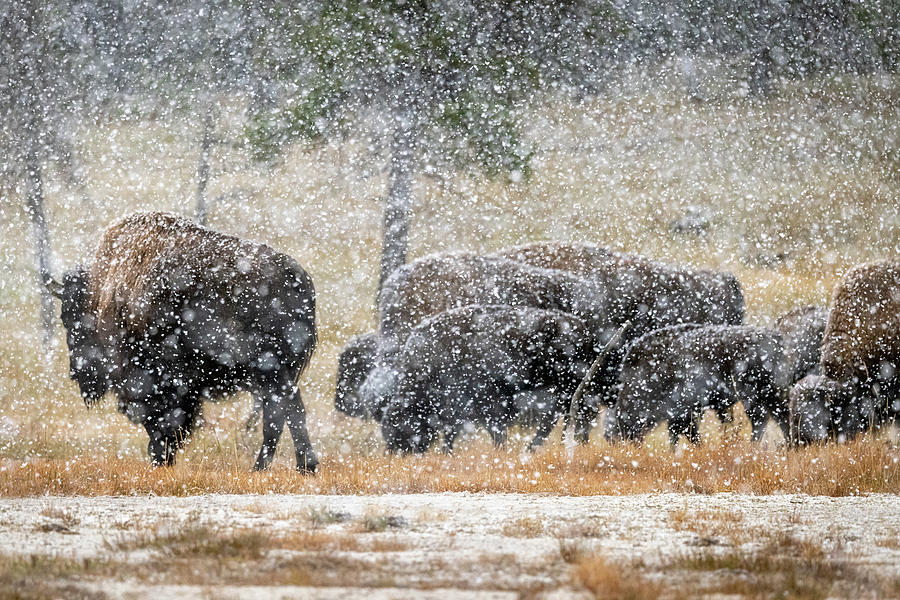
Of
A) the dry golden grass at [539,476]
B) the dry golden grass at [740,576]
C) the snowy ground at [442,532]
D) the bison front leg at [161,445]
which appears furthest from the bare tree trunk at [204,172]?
the dry golden grass at [740,576]

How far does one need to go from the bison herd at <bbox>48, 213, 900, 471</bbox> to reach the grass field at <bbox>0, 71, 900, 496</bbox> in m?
0.53

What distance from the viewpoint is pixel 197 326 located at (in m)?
8.66

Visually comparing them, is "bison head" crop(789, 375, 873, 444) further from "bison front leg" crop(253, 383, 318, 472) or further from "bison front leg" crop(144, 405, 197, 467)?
"bison front leg" crop(144, 405, 197, 467)

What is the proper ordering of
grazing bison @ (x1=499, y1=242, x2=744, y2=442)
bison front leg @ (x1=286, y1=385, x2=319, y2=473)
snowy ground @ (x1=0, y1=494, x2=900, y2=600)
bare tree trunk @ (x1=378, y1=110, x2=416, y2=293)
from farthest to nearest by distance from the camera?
bare tree trunk @ (x1=378, y1=110, x2=416, y2=293)
grazing bison @ (x1=499, y1=242, x2=744, y2=442)
bison front leg @ (x1=286, y1=385, x2=319, y2=473)
snowy ground @ (x1=0, y1=494, x2=900, y2=600)

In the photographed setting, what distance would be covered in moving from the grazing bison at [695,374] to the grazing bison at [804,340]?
0.61 m

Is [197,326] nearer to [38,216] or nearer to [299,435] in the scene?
[299,435]

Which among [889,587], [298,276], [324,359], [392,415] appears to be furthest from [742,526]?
[324,359]

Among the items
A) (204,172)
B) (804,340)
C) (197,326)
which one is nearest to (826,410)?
(804,340)

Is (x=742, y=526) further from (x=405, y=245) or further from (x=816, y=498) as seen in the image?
(x=405, y=245)

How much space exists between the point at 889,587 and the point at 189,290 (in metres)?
6.47

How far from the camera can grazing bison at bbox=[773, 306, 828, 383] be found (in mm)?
11367

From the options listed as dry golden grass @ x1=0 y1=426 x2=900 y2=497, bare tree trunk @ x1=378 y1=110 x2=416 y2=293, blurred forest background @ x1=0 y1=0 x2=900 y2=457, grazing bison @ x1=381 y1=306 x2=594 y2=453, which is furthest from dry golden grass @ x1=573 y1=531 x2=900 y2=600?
bare tree trunk @ x1=378 y1=110 x2=416 y2=293

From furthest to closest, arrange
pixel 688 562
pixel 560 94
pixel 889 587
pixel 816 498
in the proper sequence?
pixel 560 94 → pixel 816 498 → pixel 688 562 → pixel 889 587

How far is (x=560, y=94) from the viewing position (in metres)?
25.6
